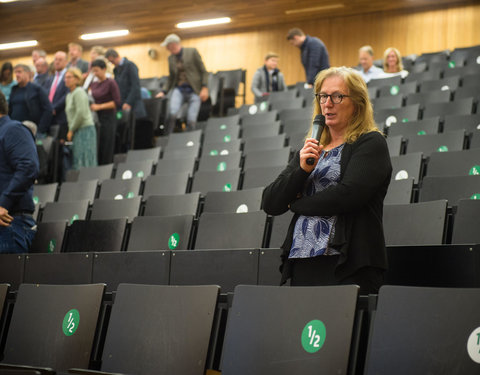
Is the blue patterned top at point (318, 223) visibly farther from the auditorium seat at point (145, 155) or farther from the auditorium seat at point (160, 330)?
the auditorium seat at point (145, 155)

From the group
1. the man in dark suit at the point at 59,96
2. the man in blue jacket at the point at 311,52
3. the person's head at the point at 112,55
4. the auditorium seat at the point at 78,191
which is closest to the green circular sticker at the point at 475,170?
the auditorium seat at the point at 78,191

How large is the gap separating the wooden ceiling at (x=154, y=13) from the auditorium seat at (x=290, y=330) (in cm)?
523

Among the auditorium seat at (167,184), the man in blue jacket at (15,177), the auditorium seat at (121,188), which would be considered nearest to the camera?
the man in blue jacket at (15,177)

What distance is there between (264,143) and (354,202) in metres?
2.21

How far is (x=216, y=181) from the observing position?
287cm

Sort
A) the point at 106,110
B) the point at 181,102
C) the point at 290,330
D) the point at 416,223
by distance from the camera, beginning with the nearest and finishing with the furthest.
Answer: the point at 290,330 < the point at 416,223 < the point at 106,110 < the point at 181,102

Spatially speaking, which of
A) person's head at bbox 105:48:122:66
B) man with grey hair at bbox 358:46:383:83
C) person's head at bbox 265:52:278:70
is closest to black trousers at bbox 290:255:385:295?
man with grey hair at bbox 358:46:383:83

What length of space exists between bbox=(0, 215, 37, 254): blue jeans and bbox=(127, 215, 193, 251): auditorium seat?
33 centimetres

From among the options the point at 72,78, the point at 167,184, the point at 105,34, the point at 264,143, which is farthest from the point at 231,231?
the point at 105,34

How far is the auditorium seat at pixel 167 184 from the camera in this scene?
9.71ft

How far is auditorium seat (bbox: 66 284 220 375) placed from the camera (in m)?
1.28

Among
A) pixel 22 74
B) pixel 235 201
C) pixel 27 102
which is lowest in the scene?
pixel 235 201

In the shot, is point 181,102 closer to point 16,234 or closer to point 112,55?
point 112,55

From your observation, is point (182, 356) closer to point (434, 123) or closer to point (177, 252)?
point (177, 252)
